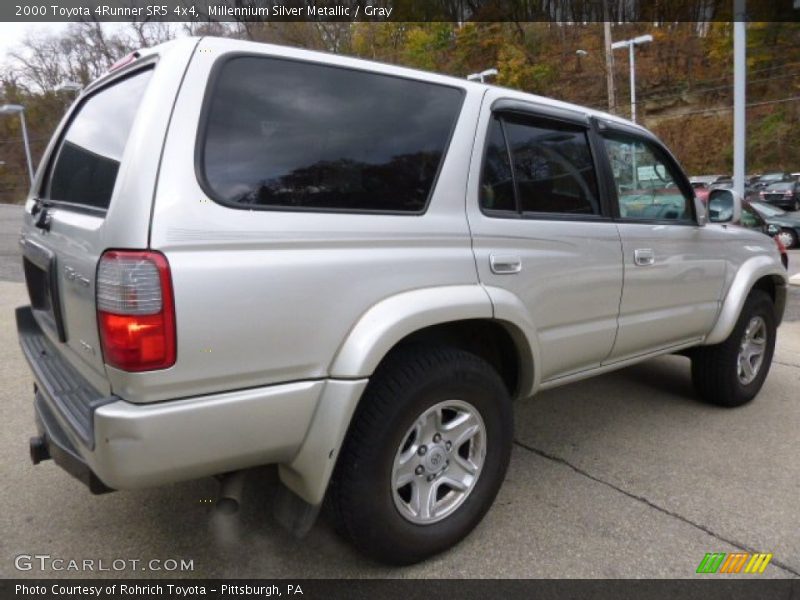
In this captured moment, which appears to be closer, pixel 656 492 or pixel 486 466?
pixel 486 466

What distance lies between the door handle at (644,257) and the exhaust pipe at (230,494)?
2263 millimetres

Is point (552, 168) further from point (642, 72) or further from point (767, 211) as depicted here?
point (642, 72)

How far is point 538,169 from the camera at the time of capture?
2.88 m

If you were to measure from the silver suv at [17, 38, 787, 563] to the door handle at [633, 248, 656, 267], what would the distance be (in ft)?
0.37

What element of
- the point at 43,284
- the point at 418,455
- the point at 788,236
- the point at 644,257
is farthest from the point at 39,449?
the point at 788,236

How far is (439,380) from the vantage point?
2.29 m

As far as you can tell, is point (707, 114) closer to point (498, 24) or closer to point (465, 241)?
point (498, 24)

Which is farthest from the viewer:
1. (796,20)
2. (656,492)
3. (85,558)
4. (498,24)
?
(498,24)

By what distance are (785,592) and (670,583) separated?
1.38 ft

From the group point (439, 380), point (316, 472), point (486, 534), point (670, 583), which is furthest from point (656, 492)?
point (316, 472)

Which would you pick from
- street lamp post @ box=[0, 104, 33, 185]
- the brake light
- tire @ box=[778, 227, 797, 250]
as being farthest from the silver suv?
street lamp post @ box=[0, 104, 33, 185]

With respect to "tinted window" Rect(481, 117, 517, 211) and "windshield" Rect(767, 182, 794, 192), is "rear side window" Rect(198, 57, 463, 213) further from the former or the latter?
"windshield" Rect(767, 182, 794, 192)

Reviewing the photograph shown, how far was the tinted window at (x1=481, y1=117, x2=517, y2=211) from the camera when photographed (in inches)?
103

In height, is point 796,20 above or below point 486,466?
above
